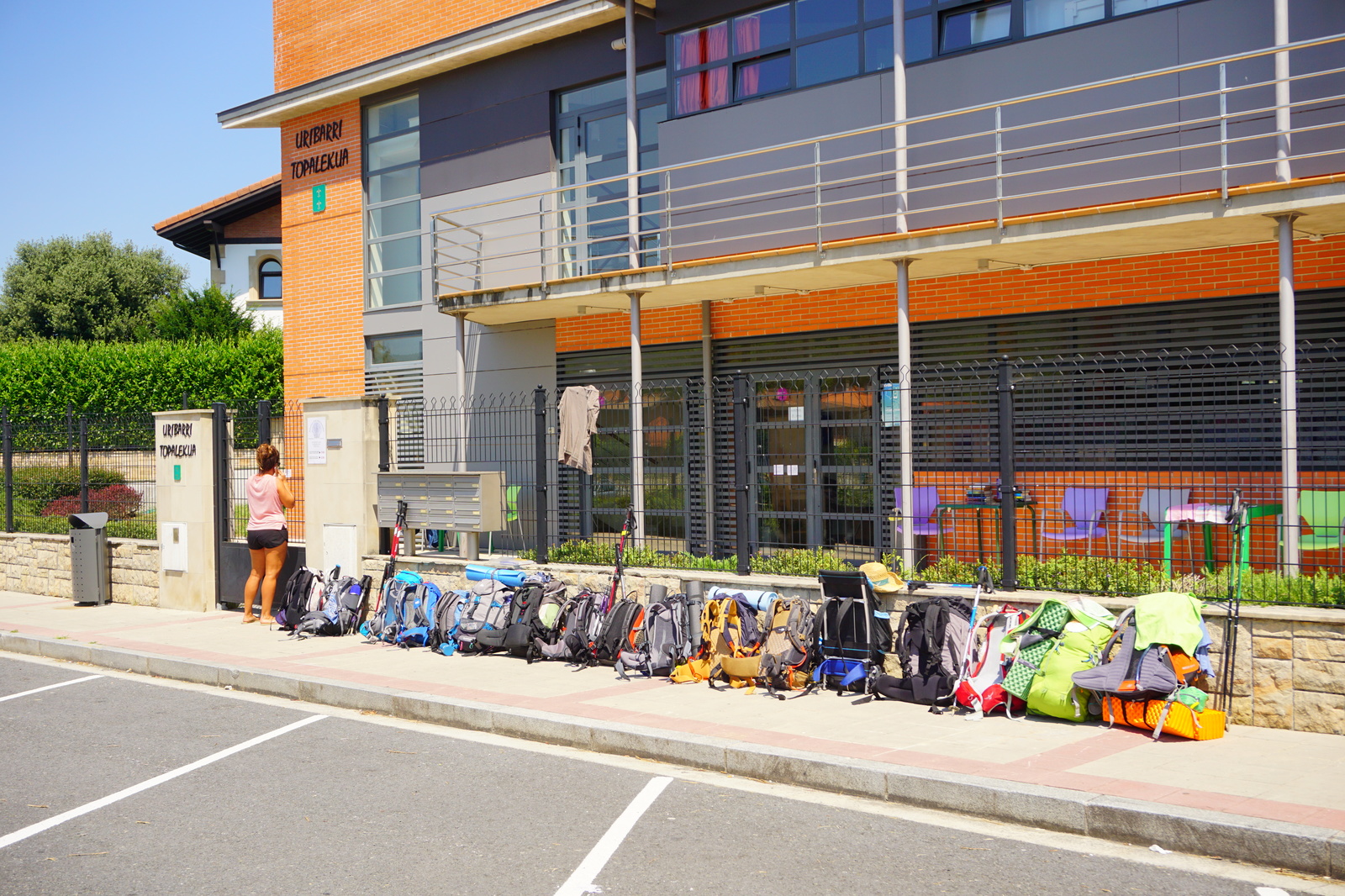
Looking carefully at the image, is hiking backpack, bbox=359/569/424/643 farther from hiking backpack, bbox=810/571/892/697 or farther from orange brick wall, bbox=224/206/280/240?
orange brick wall, bbox=224/206/280/240

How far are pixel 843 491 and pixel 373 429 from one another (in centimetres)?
560

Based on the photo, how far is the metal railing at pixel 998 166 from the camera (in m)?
10.3

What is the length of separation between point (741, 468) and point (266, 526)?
5.97 metres

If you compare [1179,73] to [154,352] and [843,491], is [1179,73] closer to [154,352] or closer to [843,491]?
[843,491]

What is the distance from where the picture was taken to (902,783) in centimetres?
590

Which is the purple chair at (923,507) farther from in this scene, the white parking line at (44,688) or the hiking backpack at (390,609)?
the white parking line at (44,688)

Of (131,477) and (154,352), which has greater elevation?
(154,352)

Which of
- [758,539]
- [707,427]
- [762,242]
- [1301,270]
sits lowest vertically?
[758,539]

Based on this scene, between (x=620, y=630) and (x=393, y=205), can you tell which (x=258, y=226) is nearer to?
(x=393, y=205)

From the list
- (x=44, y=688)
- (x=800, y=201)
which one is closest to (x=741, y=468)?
(x=800, y=201)

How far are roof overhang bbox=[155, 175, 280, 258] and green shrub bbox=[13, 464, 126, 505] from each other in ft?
62.6

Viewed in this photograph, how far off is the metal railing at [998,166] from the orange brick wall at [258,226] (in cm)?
2305

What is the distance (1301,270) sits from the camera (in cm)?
1090

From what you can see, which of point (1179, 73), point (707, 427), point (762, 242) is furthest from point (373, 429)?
point (1179, 73)
